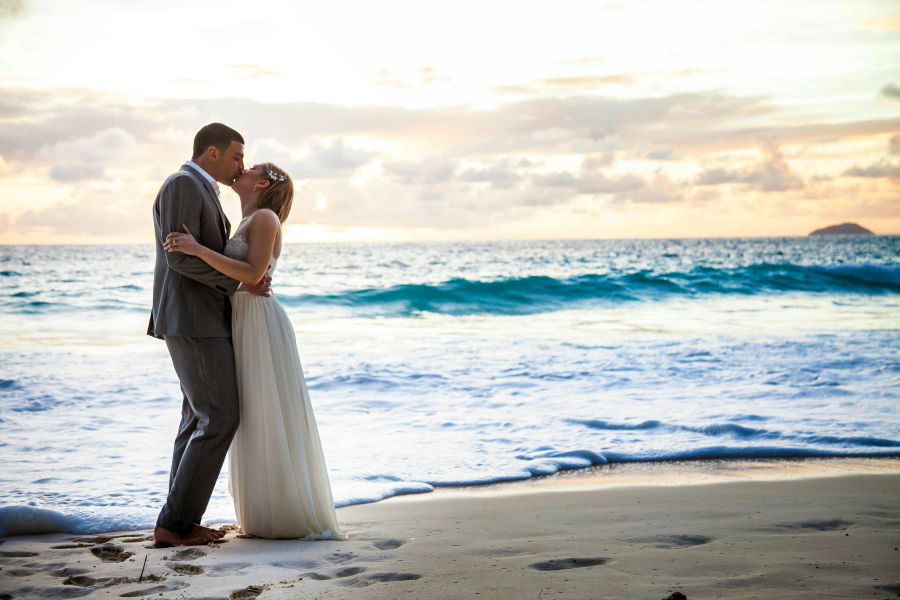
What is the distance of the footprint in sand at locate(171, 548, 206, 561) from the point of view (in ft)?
9.75

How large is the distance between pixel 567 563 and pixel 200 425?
1.81 metres

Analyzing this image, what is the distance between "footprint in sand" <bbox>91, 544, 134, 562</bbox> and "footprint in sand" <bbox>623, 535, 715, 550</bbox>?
2.36m

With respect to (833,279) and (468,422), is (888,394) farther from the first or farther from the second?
(833,279)

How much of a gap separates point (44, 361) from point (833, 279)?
87.4ft

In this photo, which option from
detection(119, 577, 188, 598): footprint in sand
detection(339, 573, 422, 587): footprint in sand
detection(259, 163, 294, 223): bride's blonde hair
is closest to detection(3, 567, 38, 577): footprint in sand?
detection(119, 577, 188, 598): footprint in sand

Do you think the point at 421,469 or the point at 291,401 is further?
the point at 421,469

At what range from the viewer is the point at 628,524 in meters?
3.51

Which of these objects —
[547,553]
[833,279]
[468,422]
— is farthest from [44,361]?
[833,279]

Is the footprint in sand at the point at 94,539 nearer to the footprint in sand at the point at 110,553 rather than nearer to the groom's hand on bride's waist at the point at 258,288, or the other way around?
the footprint in sand at the point at 110,553

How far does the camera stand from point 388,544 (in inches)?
127

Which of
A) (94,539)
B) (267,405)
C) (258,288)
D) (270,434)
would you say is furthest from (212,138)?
(94,539)

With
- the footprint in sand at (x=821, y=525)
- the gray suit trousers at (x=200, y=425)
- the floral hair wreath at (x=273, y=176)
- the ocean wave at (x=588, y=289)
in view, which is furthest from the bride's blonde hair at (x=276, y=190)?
the ocean wave at (x=588, y=289)

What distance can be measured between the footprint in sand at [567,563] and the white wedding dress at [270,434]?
3.56 ft

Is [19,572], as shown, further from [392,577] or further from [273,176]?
[273,176]
